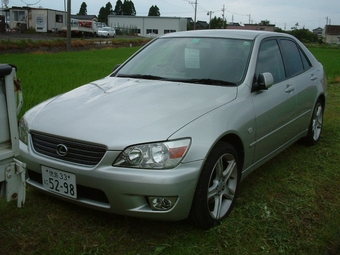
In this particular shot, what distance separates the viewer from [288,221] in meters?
3.12

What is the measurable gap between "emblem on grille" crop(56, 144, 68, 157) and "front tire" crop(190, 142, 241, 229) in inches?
36.9

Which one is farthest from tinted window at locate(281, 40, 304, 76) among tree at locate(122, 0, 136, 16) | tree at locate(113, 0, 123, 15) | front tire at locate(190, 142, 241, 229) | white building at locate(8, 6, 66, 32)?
tree at locate(122, 0, 136, 16)

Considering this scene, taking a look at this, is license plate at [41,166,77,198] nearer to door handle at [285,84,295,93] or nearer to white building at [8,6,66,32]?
door handle at [285,84,295,93]

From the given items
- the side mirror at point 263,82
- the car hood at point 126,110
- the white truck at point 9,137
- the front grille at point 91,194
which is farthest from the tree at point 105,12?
the white truck at point 9,137

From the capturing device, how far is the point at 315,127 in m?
5.16

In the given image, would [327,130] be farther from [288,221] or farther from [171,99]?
[171,99]

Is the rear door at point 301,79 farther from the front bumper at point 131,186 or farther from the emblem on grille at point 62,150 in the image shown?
the emblem on grille at point 62,150

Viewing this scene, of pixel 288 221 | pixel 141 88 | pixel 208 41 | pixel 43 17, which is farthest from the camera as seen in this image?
pixel 43 17

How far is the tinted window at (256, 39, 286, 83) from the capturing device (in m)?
3.86

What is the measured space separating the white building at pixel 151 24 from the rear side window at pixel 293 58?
72.2 meters

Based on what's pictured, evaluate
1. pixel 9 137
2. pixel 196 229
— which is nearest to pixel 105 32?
pixel 196 229

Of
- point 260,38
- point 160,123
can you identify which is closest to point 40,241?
point 160,123

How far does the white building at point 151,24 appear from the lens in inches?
2958

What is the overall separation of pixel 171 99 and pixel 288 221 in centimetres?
134
